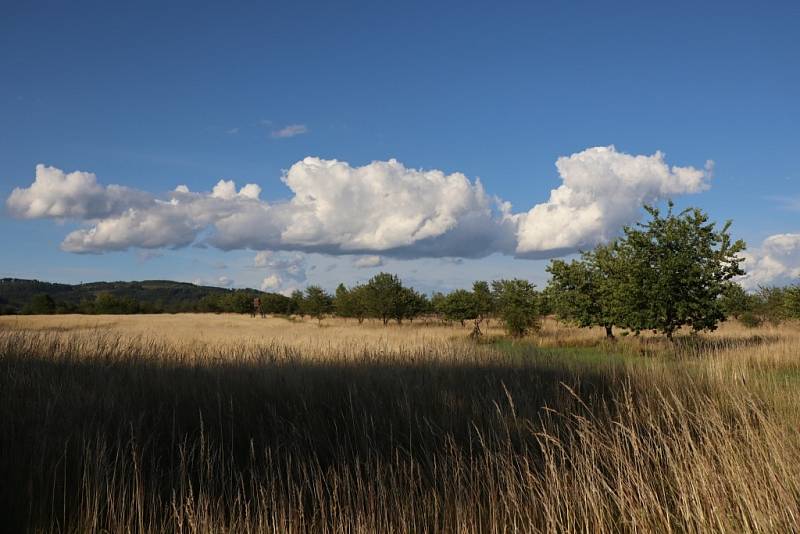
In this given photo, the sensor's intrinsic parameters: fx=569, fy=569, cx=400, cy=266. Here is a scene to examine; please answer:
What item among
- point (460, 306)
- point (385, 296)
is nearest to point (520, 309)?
point (460, 306)

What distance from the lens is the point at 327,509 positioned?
5496 mm

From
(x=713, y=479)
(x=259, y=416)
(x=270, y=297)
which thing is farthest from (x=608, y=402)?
(x=270, y=297)

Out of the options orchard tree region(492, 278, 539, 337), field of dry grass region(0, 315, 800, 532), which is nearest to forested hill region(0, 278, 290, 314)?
orchard tree region(492, 278, 539, 337)

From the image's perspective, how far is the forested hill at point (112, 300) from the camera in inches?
3625

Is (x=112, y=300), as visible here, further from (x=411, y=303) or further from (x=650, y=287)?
(x=650, y=287)

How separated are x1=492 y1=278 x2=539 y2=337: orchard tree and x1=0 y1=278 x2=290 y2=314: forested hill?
63.0 metres

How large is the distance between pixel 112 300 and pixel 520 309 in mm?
81879

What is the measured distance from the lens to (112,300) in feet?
313

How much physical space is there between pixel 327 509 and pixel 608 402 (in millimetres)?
5902

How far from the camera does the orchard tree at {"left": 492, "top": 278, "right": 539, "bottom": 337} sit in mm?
34594

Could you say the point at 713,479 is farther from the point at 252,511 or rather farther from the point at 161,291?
the point at 161,291

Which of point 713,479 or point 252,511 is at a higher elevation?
point 713,479

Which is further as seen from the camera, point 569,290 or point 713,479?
point 569,290

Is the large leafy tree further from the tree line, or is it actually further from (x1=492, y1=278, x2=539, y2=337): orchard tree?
(x1=492, y1=278, x2=539, y2=337): orchard tree
